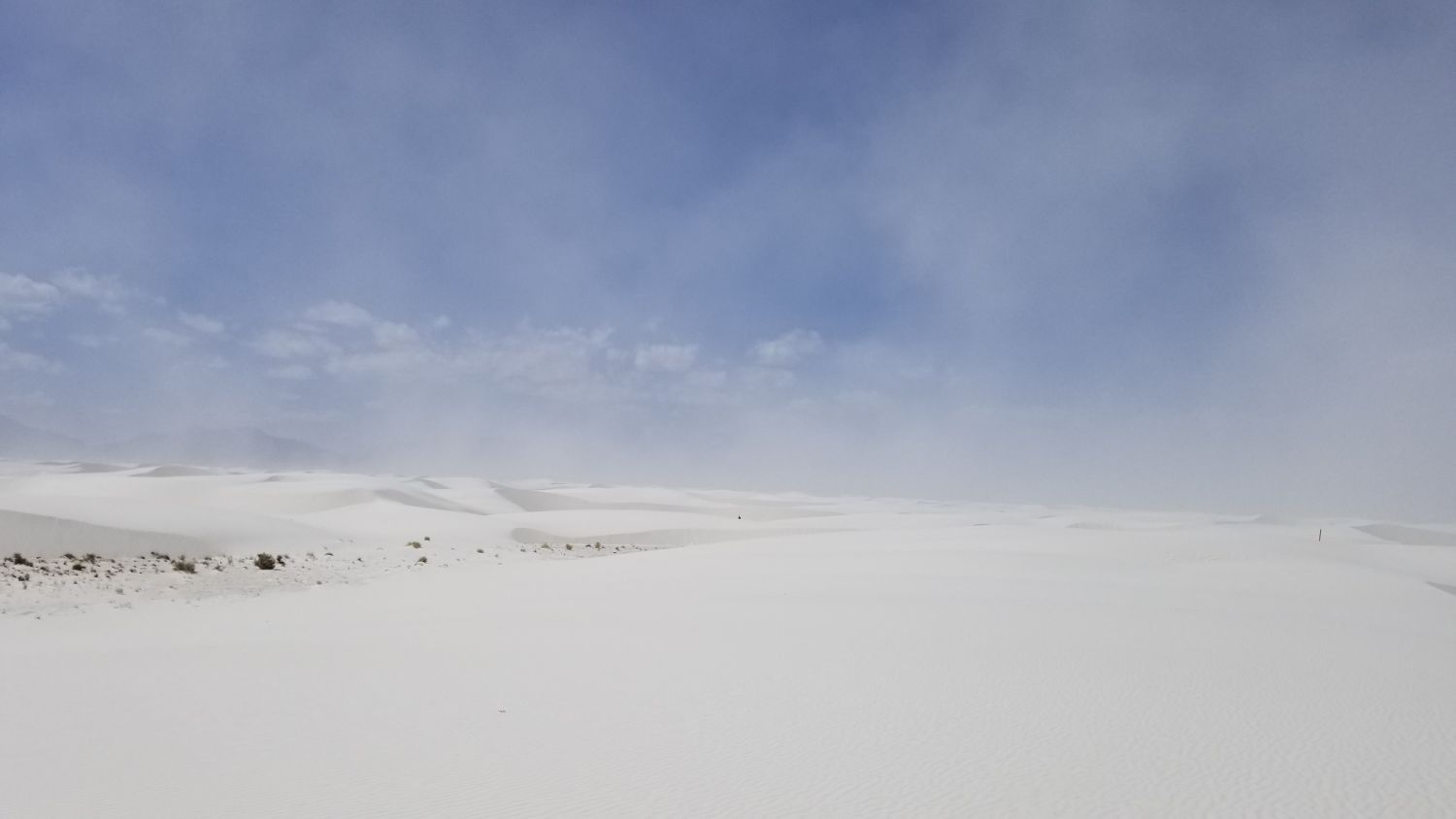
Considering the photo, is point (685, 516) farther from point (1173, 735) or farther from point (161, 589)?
point (1173, 735)

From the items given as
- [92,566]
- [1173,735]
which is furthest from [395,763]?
[92,566]

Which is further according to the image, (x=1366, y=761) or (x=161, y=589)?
(x=161, y=589)

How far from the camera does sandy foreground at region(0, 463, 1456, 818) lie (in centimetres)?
554

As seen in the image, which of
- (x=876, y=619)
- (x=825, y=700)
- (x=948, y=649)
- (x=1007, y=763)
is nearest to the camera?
(x=1007, y=763)

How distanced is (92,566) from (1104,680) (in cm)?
2568

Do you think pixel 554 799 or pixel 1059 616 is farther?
pixel 1059 616

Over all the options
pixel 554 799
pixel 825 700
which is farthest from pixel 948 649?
pixel 554 799

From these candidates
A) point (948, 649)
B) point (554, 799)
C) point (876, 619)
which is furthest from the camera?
point (876, 619)

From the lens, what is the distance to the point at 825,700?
25.3 feet

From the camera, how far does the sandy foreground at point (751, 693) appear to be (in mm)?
5543

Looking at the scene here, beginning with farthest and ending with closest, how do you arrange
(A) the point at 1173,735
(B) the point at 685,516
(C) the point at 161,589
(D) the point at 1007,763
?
(B) the point at 685,516 → (C) the point at 161,589 → (A) the point at 1173,735 → (D) the point at 1007,763

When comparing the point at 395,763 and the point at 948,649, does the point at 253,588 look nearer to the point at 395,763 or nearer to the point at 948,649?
the point at 395,763

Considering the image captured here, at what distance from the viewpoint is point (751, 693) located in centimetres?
801

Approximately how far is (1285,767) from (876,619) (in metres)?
6.37
